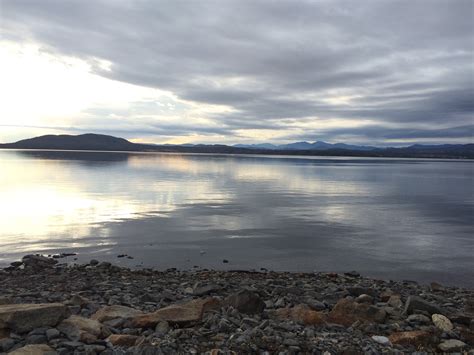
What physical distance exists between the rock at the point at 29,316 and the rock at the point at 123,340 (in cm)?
126

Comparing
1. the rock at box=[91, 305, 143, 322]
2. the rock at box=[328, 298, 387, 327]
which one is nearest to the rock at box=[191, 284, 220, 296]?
the rock at box=[91, 305, 143, 322]

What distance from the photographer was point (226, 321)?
7809 mm

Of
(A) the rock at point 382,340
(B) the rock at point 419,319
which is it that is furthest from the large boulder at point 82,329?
(B) the rock at point 419,319

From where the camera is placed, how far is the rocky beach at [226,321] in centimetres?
680

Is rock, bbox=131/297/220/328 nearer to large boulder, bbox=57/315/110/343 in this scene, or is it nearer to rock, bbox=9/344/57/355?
large boulder, bbox=57/315/110/343

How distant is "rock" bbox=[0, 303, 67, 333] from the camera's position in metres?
7.20

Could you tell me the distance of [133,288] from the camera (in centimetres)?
1241

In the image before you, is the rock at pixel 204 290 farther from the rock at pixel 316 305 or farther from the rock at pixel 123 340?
the rock at pixel 123 340

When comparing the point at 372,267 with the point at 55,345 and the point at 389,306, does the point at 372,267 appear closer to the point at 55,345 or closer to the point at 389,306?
the point at 389,306

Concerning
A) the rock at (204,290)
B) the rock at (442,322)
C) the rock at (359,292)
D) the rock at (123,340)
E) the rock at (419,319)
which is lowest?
the rock at (204,290)

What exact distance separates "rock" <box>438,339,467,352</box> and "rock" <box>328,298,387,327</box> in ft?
5.19

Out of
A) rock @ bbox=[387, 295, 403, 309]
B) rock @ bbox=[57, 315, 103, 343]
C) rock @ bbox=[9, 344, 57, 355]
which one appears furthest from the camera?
rock @ bbox=[387, 295, 403, 309]

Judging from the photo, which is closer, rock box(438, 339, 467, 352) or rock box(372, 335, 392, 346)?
rock box(438, 339, 467, 352)

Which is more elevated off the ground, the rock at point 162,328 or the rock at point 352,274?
the rock at point 162,328
